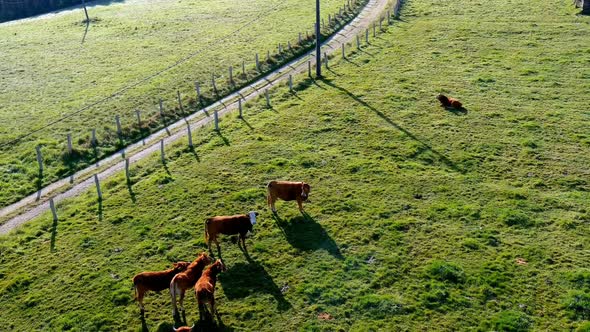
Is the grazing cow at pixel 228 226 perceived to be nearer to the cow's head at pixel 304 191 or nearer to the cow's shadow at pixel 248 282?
the cow's shadow at pixel 248 282

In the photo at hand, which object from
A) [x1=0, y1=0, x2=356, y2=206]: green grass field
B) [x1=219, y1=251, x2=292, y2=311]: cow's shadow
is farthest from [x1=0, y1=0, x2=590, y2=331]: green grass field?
[x1=0, y1=0, x2=356, y2=206]: green grass field

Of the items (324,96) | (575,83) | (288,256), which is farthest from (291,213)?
(575,83)

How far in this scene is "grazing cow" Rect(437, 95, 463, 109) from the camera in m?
35.4

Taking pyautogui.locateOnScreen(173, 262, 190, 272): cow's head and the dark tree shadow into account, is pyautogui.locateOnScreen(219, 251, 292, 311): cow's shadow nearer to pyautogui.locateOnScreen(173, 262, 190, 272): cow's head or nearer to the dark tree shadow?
pyautogui.locateOnScreen(173, 262, 190, 272): cow's head

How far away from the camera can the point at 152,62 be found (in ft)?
169

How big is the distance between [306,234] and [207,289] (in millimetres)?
6122

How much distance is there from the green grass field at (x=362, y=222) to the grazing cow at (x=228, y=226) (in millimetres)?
796

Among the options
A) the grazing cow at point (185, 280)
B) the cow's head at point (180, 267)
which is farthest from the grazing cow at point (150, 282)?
the grazing cow at point (185, 280)

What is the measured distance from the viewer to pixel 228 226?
Result: 71.7 ft

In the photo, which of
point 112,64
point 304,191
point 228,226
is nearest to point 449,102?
point 304,191

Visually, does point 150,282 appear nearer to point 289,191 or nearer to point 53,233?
point 289,191

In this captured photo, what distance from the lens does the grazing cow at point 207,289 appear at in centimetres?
Result: 1803

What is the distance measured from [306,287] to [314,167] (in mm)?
9590

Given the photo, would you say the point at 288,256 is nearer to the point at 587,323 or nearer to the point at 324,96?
the point at 587,323
